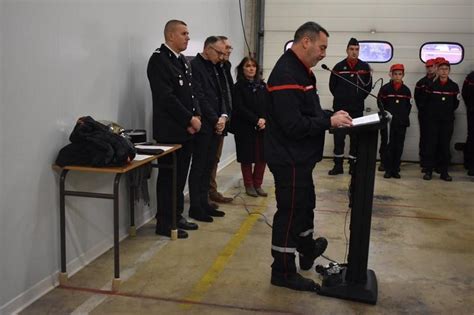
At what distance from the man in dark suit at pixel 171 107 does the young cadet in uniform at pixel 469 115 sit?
5.48 m

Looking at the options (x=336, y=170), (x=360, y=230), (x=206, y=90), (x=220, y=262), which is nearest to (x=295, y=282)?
(x=360, y=230)

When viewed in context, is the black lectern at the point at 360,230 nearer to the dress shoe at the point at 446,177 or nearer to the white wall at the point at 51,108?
the white wall at the point at 51,108

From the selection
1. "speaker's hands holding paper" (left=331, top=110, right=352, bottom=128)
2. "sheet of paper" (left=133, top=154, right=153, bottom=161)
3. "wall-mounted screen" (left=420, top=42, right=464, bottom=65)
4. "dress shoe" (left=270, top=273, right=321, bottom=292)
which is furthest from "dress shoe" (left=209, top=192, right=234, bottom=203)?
"wall-mounted screen" (left=420, top=42, right=464, bottom=65)

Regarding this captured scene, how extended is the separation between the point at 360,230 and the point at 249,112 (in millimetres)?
2761

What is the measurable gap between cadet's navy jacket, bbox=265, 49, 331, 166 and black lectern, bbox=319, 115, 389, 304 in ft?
0.66

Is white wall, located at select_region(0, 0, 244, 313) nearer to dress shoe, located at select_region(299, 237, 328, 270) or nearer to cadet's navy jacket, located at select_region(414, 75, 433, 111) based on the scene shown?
dress shoe, located at select_region(299, 237, 328, 270)

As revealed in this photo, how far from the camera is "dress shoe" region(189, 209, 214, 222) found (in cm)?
523

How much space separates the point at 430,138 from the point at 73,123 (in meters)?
5.94

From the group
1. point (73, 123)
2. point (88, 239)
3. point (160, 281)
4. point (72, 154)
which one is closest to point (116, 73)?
point (73, 123)

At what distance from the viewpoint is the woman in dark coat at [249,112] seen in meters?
5.93

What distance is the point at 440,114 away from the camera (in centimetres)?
776

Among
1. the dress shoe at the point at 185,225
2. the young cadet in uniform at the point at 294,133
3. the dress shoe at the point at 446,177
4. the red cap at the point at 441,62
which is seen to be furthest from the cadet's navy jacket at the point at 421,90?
the young cadet in uniform at the point at 294,133

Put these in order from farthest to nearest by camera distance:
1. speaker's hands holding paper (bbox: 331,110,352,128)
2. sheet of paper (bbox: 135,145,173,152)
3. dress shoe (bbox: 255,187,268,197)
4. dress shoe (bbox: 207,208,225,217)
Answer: dress shoe (bbox: 255,187,268,197), dress shoe (bbox: 207,208,225,217), sheet of paper (bbox: 135,145,173,152), speaker's hands holding paper (bbox: 331,110,352,128)

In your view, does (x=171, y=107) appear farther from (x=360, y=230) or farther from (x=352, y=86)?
(x=352, y=86)
